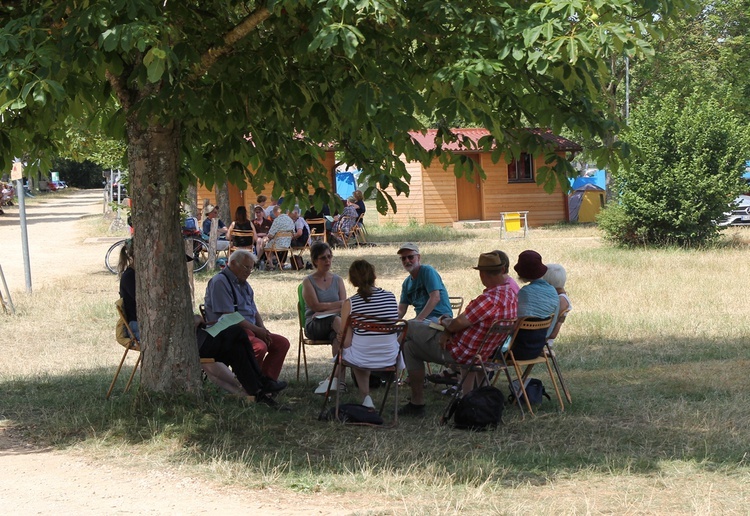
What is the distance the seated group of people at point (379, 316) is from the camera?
7.29 metres

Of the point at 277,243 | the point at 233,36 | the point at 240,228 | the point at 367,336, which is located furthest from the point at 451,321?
the point at 240,228

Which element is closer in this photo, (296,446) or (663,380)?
(296,446)

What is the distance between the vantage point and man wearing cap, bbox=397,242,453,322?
8.29 metres

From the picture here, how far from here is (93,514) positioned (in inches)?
204

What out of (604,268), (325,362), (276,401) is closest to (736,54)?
(604,268)

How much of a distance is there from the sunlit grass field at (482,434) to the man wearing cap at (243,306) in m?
0.38

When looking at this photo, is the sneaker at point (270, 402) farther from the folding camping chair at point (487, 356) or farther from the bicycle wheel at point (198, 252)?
the bicycle wheel at point (198, 252)

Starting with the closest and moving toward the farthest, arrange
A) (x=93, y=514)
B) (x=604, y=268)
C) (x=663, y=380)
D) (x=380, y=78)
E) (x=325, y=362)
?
(x=93, y=514) < (x=380, y=78) < (x=663, y=380) < (x=325, y=362) < (x=604, y=268)

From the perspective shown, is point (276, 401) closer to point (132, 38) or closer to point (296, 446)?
point (296, 446)

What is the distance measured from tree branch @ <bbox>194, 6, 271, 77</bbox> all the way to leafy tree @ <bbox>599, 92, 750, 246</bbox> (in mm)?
15195

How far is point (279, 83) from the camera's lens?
679 cm

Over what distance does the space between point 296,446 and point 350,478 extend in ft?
3.13

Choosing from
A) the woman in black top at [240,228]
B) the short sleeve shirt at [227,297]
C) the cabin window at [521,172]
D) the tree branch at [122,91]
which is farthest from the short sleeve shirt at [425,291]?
the cabin window at [521,172]

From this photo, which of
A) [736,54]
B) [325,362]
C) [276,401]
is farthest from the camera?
[736,54]
